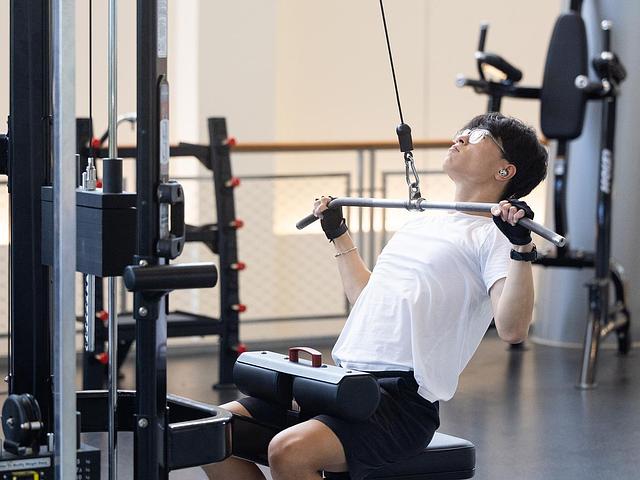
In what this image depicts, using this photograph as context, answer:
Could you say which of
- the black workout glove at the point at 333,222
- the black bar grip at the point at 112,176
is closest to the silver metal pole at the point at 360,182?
the black workout glove at the point at 333,222

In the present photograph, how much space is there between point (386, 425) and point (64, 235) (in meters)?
0.90

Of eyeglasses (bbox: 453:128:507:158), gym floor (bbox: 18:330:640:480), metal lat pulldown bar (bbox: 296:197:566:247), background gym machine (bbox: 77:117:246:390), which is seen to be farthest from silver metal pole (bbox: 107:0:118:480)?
background gym machine (bbox: 77:117:246:390)

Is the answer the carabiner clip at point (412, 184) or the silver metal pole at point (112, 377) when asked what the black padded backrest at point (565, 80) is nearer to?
the carabiner clip at point (412, 184)

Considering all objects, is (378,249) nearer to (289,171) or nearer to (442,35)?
(289,171)

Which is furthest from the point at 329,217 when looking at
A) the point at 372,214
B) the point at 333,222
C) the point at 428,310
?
the point at 372,214

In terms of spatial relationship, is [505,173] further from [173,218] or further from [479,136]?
[173,218]

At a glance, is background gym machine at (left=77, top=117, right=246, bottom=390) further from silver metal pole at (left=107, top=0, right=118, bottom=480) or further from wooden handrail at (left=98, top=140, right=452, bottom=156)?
silver metal pole at (left=107, top=0, right=118, bottom=480)

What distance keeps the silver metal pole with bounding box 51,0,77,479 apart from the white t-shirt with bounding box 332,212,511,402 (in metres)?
0.86

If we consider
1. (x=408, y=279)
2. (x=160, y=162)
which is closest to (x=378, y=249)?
(x=408, y=279)

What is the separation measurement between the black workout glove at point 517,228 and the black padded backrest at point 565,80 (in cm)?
288

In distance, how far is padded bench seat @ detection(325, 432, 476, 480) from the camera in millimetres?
2373

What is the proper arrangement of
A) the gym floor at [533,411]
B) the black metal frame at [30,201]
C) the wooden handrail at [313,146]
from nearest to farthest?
1. the black metal frame at [30,201]
2. the gym floor at [533,411]
3. the wooden handrail at [313,146]

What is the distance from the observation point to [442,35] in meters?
6.90

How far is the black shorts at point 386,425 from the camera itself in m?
2.30
